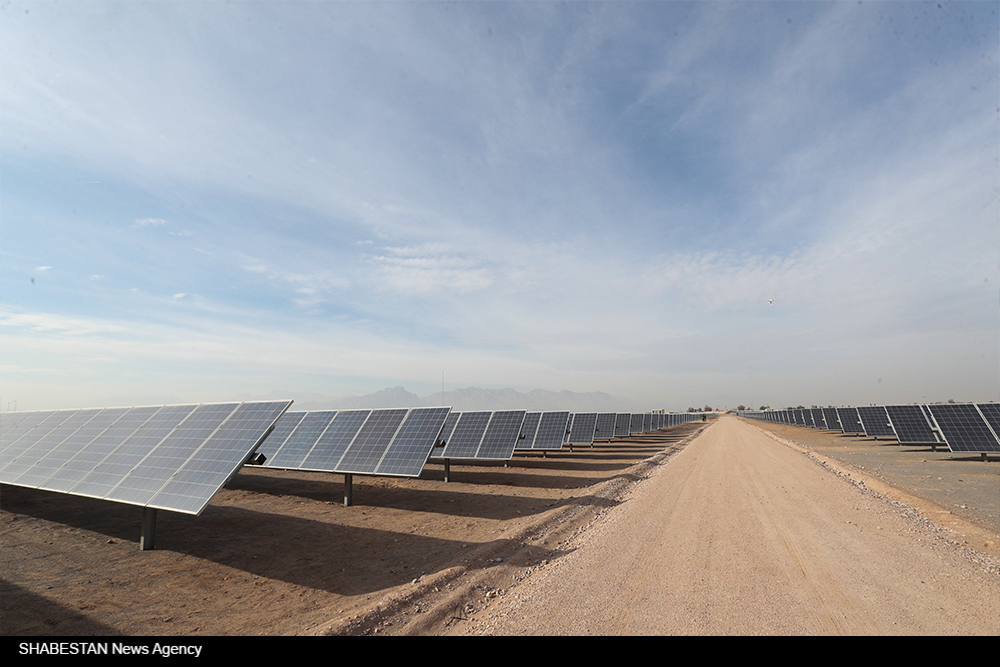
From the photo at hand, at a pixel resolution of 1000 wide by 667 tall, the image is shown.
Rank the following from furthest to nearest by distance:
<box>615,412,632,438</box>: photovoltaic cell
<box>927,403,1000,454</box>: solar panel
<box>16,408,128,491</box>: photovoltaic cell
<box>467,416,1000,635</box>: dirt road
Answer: <box>615,412,632,438</box>: photovoltaic cell, <box>927,403,1000,454</box>: solar panel, <box>16,408,128,491</box>: photovoltaic cell, <box>467,416,1000,635</box>: dirt road

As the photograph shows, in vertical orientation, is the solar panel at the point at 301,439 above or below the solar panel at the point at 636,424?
below

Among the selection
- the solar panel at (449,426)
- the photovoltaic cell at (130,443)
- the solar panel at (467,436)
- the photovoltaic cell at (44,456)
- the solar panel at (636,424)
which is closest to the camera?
the photovoltaic cell at (130,443)

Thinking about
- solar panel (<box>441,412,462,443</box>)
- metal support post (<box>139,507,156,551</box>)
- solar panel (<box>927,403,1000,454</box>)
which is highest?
solar panel (<box>441,412,462,443</box>)

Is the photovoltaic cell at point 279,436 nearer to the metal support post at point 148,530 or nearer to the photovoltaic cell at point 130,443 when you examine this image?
the photovoltaic cell at point 130,443

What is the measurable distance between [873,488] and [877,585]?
14.7 meters

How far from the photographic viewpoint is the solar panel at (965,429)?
2666cm

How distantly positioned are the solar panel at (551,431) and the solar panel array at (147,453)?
20476mm

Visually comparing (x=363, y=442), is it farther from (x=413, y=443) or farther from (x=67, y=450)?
(x=67, y=450)

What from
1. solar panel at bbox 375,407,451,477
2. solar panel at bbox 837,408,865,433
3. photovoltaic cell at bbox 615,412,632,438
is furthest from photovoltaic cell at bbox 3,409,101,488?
solar panel at bbox 837,408,865,433

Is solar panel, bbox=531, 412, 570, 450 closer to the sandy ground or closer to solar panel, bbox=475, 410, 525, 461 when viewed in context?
solar panel, bbox=475, 410, 525, 461

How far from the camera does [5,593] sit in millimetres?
8281

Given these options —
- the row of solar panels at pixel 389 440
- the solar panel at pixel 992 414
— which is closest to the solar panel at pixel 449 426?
the row of solar panels at pixel 389 440

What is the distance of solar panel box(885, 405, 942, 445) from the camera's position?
3394 cm
